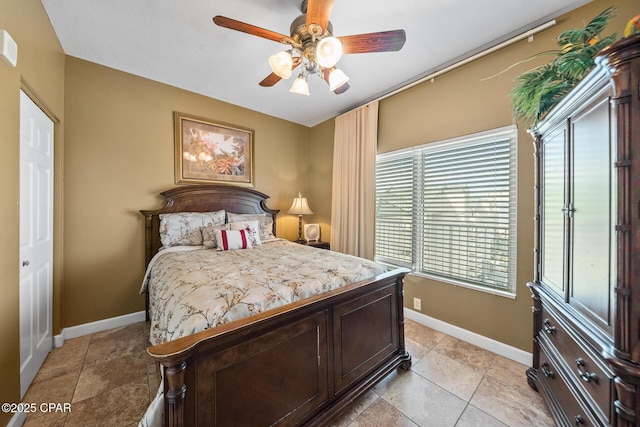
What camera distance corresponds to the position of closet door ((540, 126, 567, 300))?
1379 mm

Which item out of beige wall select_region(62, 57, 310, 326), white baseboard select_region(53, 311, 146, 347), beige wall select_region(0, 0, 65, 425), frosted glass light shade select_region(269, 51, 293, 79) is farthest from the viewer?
beige wall select_region(62, 57, 310, 326)

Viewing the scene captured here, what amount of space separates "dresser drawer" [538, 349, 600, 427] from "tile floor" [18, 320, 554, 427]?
14 cm

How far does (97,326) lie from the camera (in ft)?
8.57

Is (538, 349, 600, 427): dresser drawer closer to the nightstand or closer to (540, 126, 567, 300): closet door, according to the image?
(540, 126, 567, 300): closet door

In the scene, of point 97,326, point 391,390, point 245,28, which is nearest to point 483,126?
point 245,28

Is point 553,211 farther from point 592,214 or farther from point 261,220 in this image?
point 261,220

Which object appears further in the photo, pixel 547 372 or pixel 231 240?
pixel 231 240

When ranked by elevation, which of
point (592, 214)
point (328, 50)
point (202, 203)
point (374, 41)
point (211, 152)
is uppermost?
point (374, 41)

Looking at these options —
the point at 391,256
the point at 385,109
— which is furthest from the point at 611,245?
the point at 385,109

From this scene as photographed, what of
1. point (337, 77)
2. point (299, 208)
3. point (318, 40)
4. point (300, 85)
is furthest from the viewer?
point (299, 208)

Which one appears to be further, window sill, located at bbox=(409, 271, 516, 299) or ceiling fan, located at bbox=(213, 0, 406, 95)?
window sill, located at bbox=(409, 271, 516, 299)

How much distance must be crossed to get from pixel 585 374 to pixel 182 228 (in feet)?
11.1

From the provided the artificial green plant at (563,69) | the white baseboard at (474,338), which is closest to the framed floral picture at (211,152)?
the white baseboard at (474,338)

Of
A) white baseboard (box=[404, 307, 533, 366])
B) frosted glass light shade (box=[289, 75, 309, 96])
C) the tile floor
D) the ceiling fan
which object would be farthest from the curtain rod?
the tile floor
